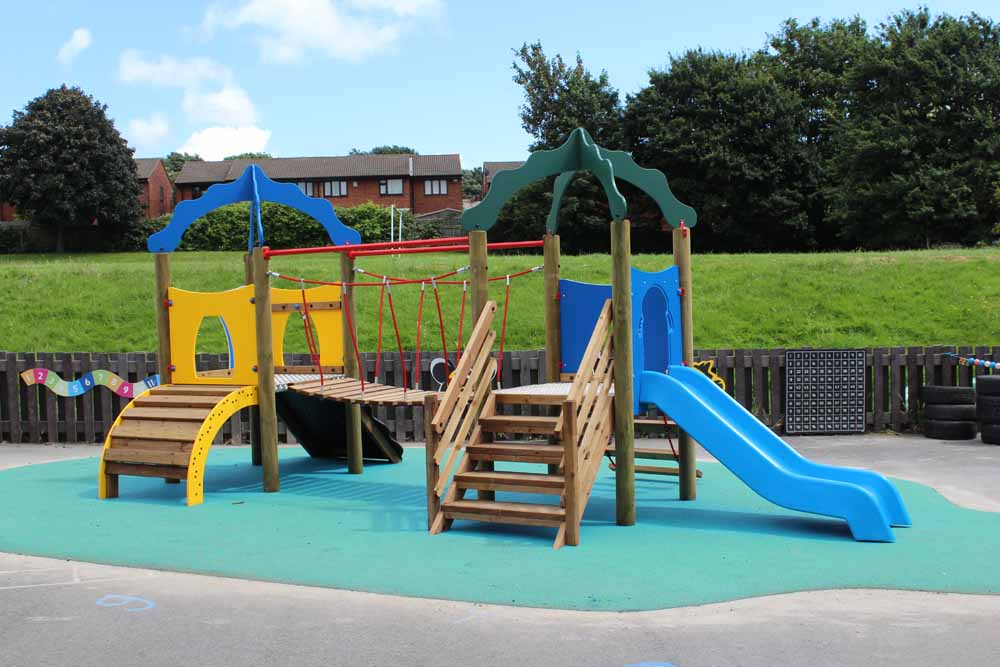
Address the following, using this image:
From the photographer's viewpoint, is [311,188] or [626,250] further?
[311,188]

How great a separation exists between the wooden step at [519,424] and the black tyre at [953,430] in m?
7.16

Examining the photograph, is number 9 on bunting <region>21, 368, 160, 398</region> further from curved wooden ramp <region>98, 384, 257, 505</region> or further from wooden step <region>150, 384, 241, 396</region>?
curved wooden ramp <region>98, 384, 257, 505</region>

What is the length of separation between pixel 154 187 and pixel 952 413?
6166 centimetres

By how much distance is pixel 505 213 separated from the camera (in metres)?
42.8

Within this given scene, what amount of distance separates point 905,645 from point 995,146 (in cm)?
3510

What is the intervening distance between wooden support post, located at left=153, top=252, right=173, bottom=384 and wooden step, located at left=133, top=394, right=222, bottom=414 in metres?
0.53

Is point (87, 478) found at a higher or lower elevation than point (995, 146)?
lower

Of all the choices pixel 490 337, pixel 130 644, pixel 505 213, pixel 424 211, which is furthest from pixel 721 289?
pixel 424 211

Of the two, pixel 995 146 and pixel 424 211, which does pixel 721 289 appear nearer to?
pixel 995 146

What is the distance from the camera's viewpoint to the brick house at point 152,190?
60.8 m

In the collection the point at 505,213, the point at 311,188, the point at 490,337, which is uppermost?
the point at 311,188

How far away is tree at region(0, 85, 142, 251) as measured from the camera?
44.7 meters

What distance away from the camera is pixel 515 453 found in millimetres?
7684

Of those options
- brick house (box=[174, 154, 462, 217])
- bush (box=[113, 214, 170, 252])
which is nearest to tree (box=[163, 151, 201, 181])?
brick house (box=[174, 154, 462, 217])
